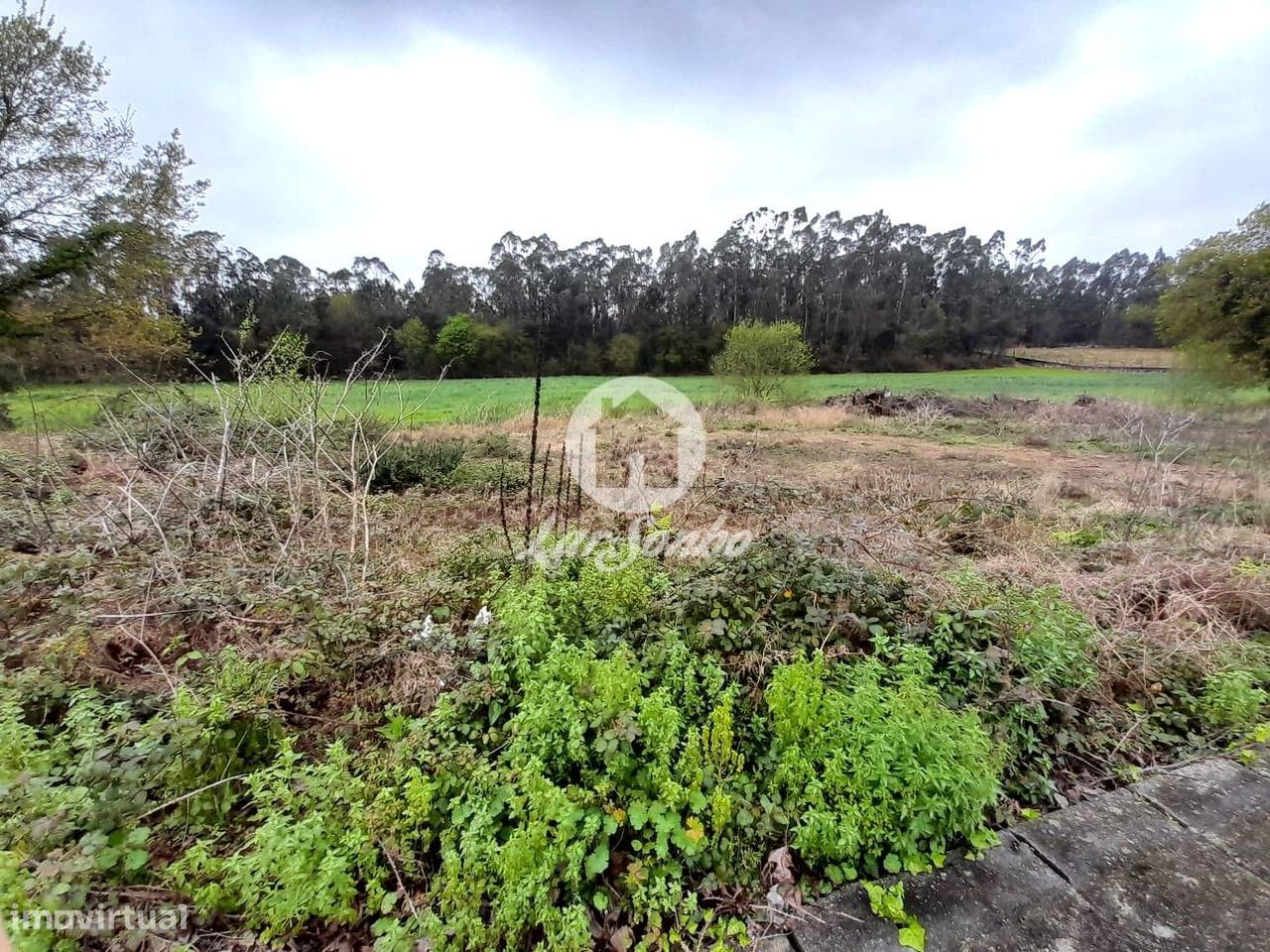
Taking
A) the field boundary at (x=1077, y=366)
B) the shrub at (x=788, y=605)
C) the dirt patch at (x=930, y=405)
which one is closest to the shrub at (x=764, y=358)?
the dirt patch at (x=930, y=405)

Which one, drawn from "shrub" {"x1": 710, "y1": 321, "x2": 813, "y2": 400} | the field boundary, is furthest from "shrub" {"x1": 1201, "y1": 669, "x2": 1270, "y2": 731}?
the field boundary

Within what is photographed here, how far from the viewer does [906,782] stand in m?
1.64

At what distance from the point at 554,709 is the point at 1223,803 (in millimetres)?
2563

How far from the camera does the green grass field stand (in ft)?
19.1

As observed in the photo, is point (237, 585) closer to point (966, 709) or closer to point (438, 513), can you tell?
point (438, 513)

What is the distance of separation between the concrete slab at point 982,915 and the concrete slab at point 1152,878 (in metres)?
0.08

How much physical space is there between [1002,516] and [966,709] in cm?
360

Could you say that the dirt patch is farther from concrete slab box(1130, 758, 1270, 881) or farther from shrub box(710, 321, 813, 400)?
concrete slab box(1130, 758, 1270, 881)

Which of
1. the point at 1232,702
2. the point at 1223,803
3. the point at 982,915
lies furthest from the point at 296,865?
the point at 1232,702

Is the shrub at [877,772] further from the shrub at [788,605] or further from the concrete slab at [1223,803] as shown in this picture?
the concrete slab at [1223,803]

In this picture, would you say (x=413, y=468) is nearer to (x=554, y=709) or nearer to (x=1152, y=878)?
(x=554, y=709)

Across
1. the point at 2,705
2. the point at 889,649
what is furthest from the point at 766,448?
the point at 2,705

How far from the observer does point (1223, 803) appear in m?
1.78

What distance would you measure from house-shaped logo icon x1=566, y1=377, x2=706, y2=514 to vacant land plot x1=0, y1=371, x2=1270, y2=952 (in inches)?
58.4
